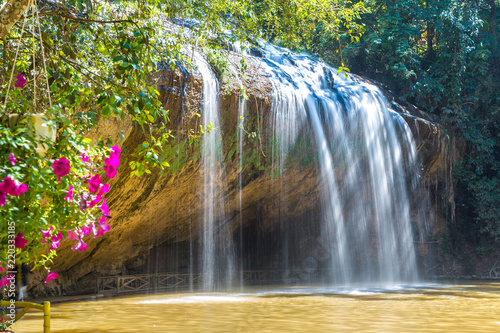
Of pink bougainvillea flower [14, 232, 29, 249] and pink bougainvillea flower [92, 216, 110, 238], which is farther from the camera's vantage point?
pink bougainvillea flower [92, 216, 110, 238]

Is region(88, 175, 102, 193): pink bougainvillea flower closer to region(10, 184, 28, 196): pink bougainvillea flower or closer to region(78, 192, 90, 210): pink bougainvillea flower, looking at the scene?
region(78, 192, 90, 210): pink bougainvillea flower

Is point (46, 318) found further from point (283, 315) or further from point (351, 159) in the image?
point (351, 159)

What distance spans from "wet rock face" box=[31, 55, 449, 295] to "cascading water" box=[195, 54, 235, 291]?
185 mm

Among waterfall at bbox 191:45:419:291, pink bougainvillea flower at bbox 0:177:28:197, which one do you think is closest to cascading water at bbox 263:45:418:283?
waterfall at bbox 191:45:419:291

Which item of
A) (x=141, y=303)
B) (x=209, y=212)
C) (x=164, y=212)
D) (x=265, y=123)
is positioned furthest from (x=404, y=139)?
(x=141, y=303)

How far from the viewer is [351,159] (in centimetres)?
1520

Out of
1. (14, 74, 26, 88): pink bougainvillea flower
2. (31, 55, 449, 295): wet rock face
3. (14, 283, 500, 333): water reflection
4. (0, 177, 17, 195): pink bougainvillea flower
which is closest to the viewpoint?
(0, 177, 17, 195): pink bougainvillea flower

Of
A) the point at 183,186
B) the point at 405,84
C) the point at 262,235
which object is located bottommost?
the point at 262,235

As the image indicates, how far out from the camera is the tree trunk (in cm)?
308

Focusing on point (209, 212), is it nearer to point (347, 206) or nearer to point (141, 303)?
point (141, 303)

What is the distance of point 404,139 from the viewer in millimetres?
15969

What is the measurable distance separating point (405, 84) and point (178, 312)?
14.5 meters

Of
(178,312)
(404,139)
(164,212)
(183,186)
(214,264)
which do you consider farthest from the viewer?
(214,264)

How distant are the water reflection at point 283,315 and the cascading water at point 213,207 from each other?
3.43m
